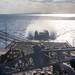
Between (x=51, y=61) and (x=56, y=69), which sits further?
(x=56, y=69)

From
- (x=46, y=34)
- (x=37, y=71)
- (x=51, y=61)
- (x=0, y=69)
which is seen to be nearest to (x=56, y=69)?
(x=37, y=71)

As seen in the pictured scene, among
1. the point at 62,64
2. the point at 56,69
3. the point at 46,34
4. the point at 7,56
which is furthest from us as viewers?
the point at 46,34

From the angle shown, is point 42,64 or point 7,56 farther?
point 7,56

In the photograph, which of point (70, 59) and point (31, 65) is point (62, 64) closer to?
point (70, 59)

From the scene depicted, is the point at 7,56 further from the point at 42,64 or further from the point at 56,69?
the point at 42,64

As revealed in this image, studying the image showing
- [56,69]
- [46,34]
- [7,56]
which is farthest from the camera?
[46,34]

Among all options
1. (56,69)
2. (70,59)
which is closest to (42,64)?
(70,59)

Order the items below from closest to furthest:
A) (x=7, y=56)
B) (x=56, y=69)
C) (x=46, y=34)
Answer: (x=56, y=69)
(x=7, y=56)
(x=46, y=34)

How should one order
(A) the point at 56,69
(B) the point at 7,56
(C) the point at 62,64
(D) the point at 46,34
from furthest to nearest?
(D) the point at 46,34, (B) the point at 7,56, (A) the point at 56,69, (C) the point at 62,64

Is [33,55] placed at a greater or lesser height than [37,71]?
greater
